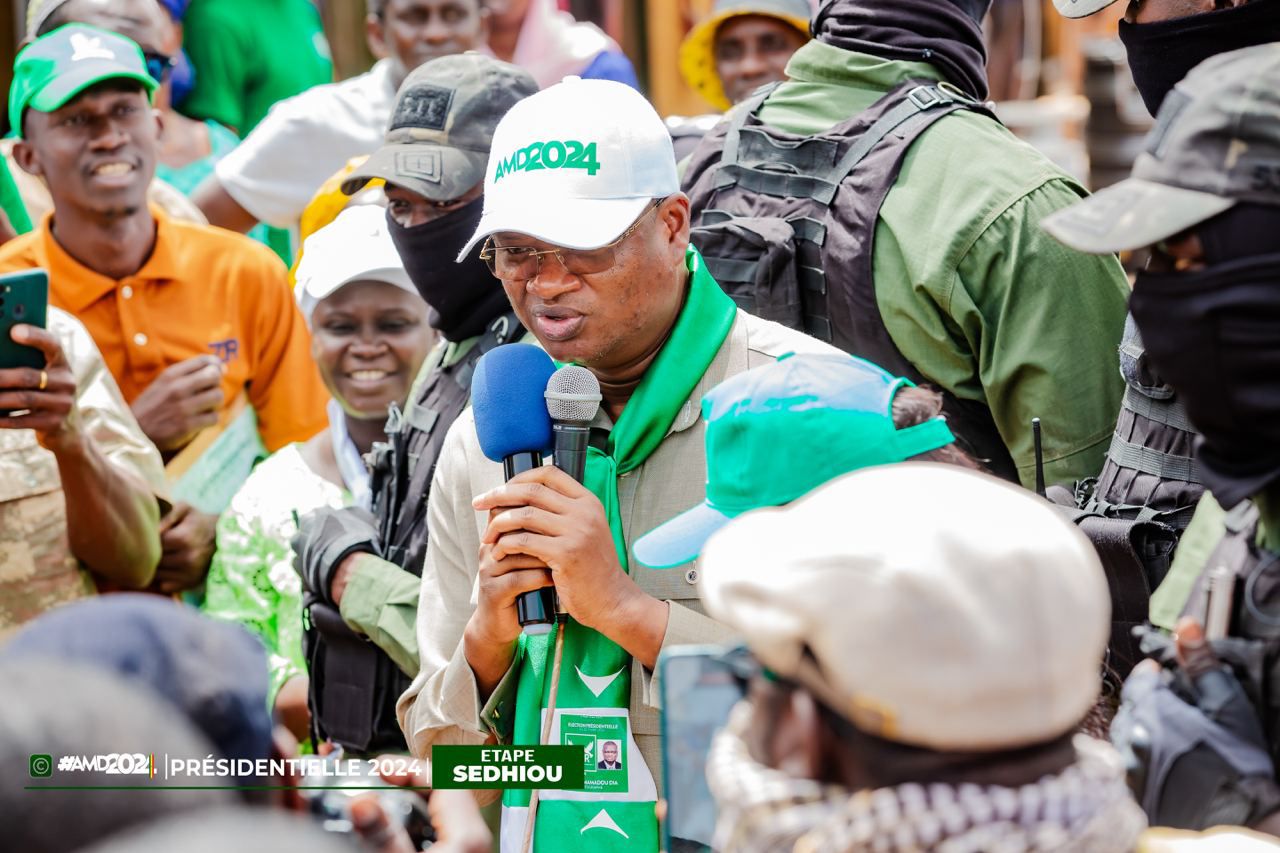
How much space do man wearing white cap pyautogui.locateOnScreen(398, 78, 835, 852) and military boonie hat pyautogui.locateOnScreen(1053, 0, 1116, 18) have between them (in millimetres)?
977

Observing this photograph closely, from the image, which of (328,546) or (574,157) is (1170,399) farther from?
(328,546)

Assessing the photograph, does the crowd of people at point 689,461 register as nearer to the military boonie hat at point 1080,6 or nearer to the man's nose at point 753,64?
the man's nose at point 753,64

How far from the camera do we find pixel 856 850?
1608mm

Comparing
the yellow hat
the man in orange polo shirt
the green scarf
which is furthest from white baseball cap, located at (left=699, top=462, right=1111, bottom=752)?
the yellow hat

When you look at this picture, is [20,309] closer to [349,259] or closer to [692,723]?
[349,259]

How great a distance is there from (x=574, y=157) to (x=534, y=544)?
30.7 inches

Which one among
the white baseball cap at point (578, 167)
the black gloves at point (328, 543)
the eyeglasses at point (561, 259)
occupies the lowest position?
the black gloves at point (328, 543)

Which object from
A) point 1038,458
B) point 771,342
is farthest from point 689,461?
point 1038,458

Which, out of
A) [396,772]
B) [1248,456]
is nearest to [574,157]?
[396,772]

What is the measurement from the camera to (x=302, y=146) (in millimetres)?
6309

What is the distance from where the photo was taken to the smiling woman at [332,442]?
447 centimetres

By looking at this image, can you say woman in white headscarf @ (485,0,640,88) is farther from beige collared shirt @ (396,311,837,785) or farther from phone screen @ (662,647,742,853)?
phone screen @ (662,647,742,853)

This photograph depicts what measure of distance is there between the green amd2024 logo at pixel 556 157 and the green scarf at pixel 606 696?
36 centimetres

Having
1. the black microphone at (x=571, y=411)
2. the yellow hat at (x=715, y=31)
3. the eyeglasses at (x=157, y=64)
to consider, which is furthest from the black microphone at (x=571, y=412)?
the eyeglasses at (x=157, y=64)
